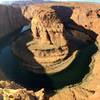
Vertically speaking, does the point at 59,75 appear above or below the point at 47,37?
below

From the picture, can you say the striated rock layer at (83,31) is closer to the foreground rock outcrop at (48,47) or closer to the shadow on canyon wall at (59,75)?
the shadow on canyon wall at (59,75)

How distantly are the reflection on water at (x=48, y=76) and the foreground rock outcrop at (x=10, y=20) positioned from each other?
16648mm

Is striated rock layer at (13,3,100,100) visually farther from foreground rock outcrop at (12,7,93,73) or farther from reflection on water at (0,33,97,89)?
foreground rock outcrop at (12,7,93,73)

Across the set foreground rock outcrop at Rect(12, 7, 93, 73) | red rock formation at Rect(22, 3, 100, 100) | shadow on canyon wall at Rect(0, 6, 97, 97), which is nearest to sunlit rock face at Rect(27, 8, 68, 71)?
foreground rock outcrop at Rect(12, 7, 93, 73)

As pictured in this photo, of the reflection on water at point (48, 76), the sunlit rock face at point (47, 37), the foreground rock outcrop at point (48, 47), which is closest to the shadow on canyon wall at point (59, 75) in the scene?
the reflection on water at point (48, 76)

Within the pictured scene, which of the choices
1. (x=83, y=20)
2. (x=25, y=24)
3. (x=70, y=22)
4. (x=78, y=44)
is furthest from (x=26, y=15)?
(x=78, y=44)

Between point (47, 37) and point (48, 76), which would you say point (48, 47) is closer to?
point (47, 37)

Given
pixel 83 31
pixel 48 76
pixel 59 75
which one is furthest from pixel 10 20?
pixel 59 75

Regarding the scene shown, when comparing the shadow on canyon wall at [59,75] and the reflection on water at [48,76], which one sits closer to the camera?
the shadow on canyon wall at [59,75]

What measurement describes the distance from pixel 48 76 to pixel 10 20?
3113cm

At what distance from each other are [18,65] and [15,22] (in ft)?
83.3

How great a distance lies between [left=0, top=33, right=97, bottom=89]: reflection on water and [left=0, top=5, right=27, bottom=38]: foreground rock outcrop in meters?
16.6

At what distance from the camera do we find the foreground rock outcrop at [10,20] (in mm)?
68919

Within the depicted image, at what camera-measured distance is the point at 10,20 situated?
236 feet
